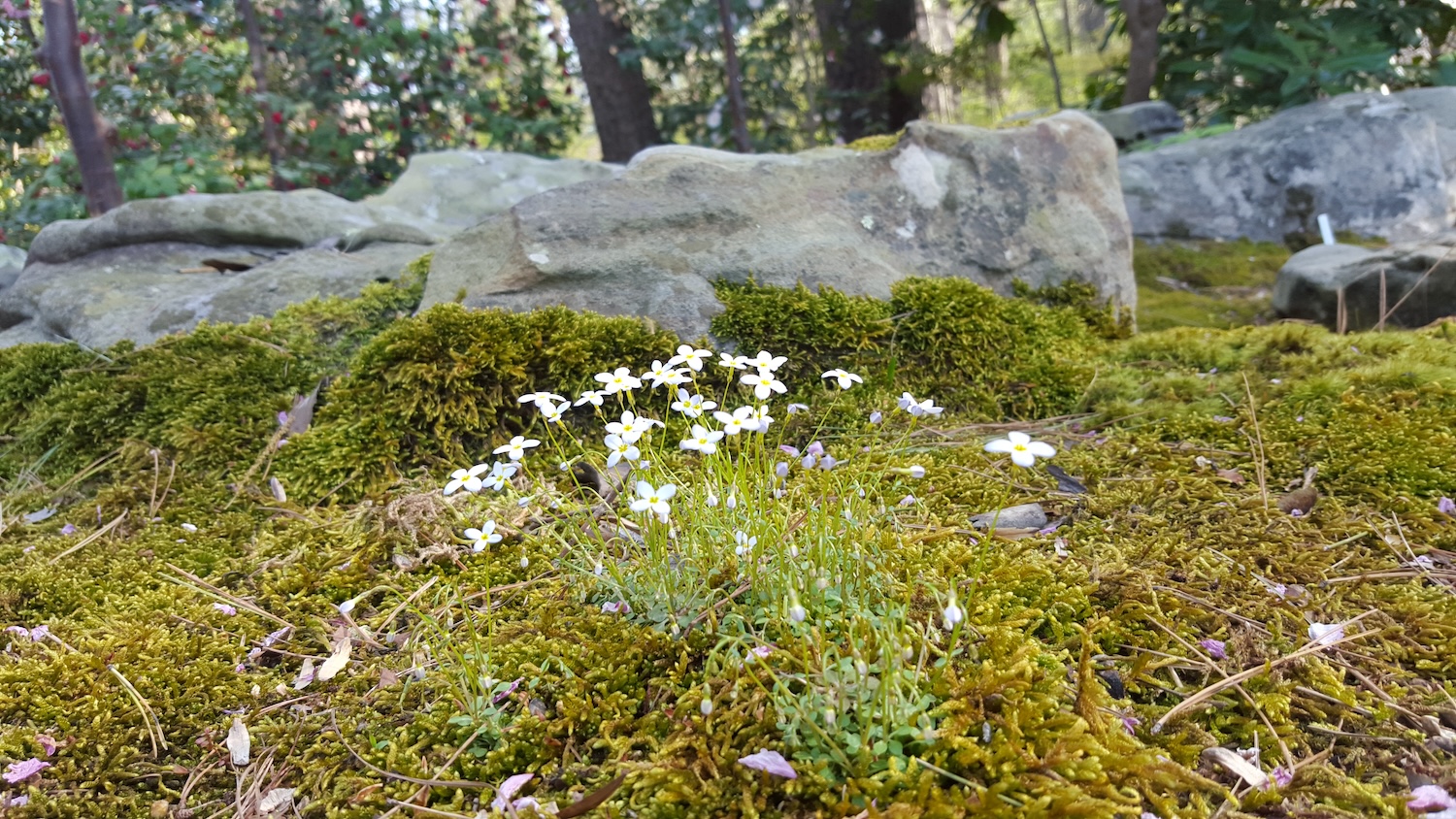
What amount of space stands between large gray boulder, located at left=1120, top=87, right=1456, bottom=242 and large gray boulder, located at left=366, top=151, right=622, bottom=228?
4.37 metres

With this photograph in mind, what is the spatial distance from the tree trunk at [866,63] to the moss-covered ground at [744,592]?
5.75 m

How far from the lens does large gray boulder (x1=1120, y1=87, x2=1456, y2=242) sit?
5.93 m

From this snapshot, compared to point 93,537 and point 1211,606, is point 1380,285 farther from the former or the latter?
point 93,537

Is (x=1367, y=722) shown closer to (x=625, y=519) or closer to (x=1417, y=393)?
(x=625, y=519)

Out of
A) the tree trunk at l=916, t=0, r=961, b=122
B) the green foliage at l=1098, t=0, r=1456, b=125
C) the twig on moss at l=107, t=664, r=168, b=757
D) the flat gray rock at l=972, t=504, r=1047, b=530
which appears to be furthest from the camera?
the tree trunk at l=916, t=0, r=961, b=122

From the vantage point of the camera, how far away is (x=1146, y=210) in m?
6.09

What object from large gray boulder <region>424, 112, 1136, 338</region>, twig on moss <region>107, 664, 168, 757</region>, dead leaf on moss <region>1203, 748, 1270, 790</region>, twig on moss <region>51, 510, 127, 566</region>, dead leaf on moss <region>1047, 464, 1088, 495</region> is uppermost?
large gray boulder <region>424, 112, 1136, 338</region>

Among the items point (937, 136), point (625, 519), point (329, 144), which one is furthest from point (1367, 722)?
point (329, 144)

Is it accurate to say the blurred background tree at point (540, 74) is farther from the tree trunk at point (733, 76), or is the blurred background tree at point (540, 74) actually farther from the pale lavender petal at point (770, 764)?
the pale lavender petal at point (770, 764)

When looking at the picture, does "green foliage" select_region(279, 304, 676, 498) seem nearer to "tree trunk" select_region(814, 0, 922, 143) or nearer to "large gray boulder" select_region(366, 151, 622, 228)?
"large gray boulder" select_region(366, 151, 622, 228)

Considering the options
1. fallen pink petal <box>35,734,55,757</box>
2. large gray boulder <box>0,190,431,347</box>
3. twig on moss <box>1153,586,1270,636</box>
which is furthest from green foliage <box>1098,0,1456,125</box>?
fallen pink petal <box>35,734,55,757</box>

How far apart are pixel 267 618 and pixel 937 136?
3688 mm

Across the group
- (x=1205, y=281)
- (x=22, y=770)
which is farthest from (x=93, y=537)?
(x=1205, y=281)

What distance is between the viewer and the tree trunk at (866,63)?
26.1 feet
